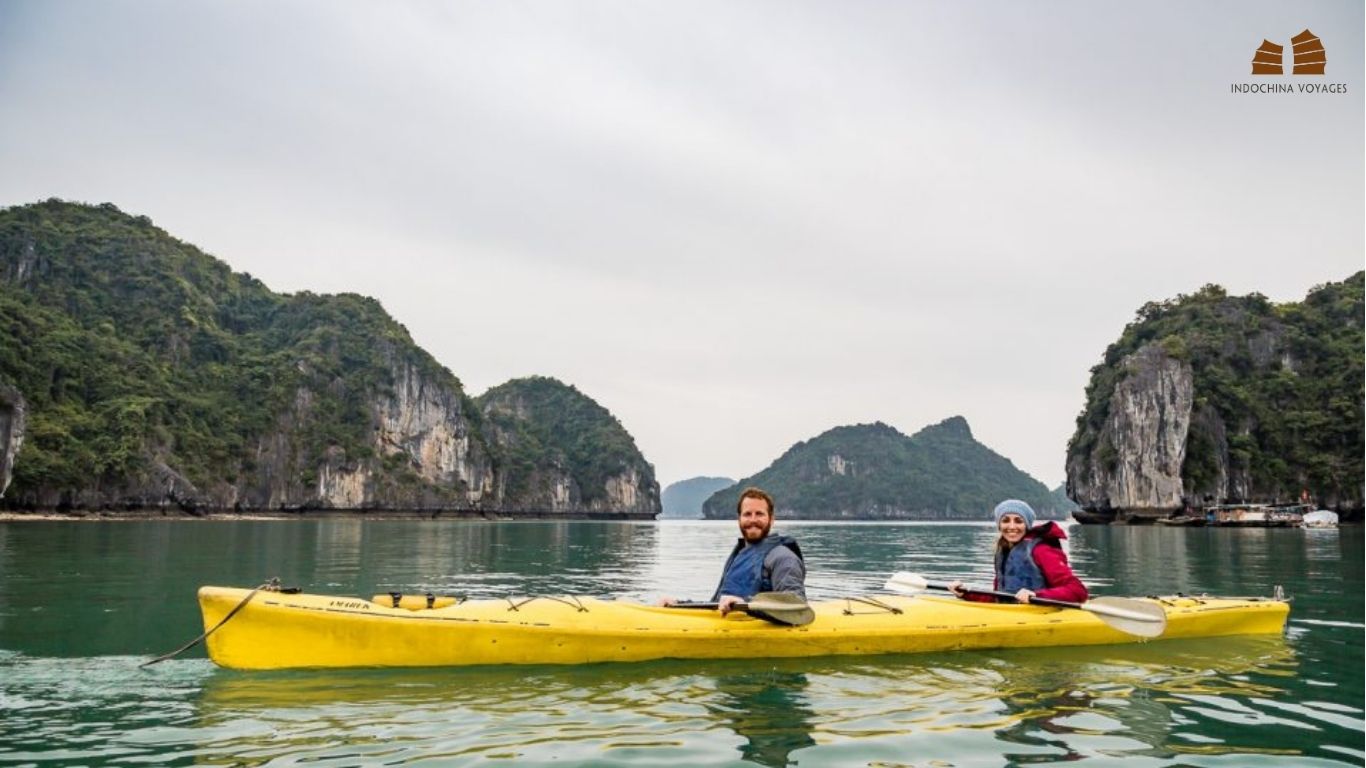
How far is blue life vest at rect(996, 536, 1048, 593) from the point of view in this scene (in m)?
9.13

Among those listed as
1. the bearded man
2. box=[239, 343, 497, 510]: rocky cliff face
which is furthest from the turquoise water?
box=[239, 343, 497, 510]: rocky cliff face

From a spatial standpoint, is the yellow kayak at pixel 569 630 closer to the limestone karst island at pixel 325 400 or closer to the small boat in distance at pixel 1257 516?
the limestone karst island at pixel 325 400

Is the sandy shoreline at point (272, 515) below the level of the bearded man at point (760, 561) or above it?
below

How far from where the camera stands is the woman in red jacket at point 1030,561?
29.2 ft

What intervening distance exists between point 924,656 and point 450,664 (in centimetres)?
453

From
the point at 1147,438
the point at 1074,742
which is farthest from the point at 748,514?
the point at 1147,438

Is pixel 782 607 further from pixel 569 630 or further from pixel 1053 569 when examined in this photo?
pixel 1053 569

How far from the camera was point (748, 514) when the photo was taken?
7.73m

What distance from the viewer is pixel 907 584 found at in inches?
412

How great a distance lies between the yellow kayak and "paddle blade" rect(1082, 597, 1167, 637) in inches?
15.8

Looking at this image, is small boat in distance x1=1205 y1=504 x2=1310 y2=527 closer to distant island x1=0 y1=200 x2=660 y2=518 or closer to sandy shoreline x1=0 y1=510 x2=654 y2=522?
sandy shoreline x1=0 y1=510 x2=654 y2=522

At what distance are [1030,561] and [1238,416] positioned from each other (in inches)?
3282

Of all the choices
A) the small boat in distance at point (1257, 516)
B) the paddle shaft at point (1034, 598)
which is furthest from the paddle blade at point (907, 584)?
the small boat in distance at point (1257, 516)

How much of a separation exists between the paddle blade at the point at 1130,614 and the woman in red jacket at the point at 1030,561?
32 cm
